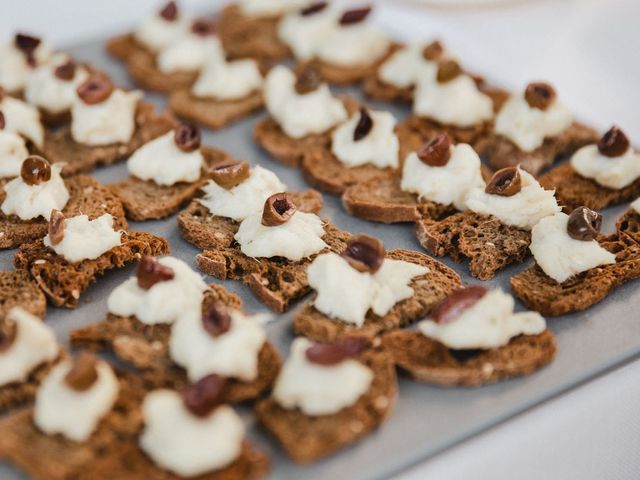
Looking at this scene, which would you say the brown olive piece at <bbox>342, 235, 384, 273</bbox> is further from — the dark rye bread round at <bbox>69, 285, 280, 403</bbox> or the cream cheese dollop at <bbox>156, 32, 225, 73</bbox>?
the cream cheese dollop at <bbox>156, 32, 225, 73</bbox>

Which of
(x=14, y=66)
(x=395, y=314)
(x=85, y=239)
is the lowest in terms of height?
(x=14, y=66)

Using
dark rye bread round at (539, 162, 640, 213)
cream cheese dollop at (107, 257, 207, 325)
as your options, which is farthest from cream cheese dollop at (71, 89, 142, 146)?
dark rye bread round at (539, 162, 640, 213)

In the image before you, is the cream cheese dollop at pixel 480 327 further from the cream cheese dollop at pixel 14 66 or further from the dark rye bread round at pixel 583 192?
the cream cheese dollop at pixel 14 66

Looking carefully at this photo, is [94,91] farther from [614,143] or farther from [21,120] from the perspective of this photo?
[614,143]

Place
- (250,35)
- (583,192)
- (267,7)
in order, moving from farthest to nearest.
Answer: (267,7)
(250,35)
(583,192)

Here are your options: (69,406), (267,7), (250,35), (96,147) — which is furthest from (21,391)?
(267,7)
